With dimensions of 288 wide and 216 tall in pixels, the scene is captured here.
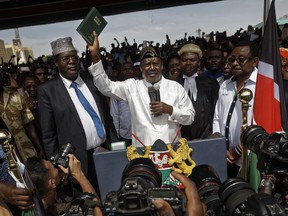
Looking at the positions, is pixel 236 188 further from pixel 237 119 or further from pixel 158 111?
pixel 237 119

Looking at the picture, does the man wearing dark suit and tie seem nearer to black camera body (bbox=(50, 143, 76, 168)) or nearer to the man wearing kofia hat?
the man wearing kofia hat

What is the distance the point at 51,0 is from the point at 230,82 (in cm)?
696

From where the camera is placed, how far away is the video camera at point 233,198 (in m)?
0.94

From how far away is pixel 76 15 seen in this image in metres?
9.26

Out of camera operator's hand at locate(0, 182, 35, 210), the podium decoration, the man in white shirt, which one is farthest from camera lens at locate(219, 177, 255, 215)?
the man in white shirt

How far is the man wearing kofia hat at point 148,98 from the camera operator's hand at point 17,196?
121 cm

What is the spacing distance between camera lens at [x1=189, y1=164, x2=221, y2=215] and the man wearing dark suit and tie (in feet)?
3.98

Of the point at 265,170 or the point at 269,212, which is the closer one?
the point at 269,212

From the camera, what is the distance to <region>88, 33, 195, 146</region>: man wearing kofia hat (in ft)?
8.24

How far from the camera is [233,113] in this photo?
8.32ft

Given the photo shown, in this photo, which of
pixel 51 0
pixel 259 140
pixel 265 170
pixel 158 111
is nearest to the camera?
pixel 265 170

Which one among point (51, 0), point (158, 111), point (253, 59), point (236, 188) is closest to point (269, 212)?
point (236, 188)

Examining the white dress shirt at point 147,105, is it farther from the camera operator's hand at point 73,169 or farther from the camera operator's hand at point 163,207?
the camera operator's hand at point 163,207

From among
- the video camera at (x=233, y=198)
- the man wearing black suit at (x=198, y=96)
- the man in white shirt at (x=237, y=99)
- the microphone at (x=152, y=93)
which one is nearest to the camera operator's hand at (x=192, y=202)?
the video camera at (x=233, y=198)
